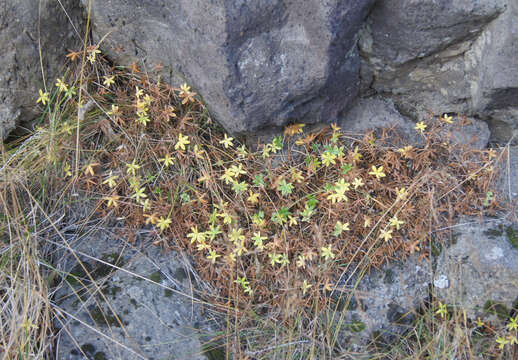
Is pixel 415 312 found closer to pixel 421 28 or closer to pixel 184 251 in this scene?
pixel 184 251

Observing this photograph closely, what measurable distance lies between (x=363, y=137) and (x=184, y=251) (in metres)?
1.40

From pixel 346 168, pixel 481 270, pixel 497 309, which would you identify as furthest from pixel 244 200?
pixel 497 309

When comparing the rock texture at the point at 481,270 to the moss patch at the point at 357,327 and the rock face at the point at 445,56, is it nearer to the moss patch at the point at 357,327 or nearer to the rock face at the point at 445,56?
the moss patch at the point at 357,327

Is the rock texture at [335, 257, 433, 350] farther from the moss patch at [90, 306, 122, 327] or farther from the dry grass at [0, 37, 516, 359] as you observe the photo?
the moss patch at [90, 306, 122, 327]

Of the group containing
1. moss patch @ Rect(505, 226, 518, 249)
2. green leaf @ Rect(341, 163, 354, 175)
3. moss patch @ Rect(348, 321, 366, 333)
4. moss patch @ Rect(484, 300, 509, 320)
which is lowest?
moss patch @ Rect(348, 321, 366, 333)

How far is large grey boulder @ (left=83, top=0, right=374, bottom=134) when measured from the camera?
2.61m

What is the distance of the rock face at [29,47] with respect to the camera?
3.04 m

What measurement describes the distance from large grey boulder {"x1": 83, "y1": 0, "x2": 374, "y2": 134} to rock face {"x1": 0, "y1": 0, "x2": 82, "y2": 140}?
378 millimetres

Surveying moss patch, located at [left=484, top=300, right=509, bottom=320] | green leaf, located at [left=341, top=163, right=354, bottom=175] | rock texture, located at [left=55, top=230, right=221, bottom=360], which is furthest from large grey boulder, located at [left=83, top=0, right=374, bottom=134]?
moss patch, located at [left=484, top=300, right=509, bottom=320]

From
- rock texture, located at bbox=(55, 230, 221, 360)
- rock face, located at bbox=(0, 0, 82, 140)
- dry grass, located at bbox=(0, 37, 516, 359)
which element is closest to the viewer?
rock texture, located at bbox=(55, 230, 221, 360)

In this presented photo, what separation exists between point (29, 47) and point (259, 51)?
1.61 m

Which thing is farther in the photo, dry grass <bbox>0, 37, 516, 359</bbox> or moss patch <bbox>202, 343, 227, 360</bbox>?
dry grass <bbox>0, 37, 516, 359</bbox>

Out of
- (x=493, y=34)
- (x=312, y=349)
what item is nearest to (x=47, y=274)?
(x=312, y=349)

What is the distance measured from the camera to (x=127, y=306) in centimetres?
271
